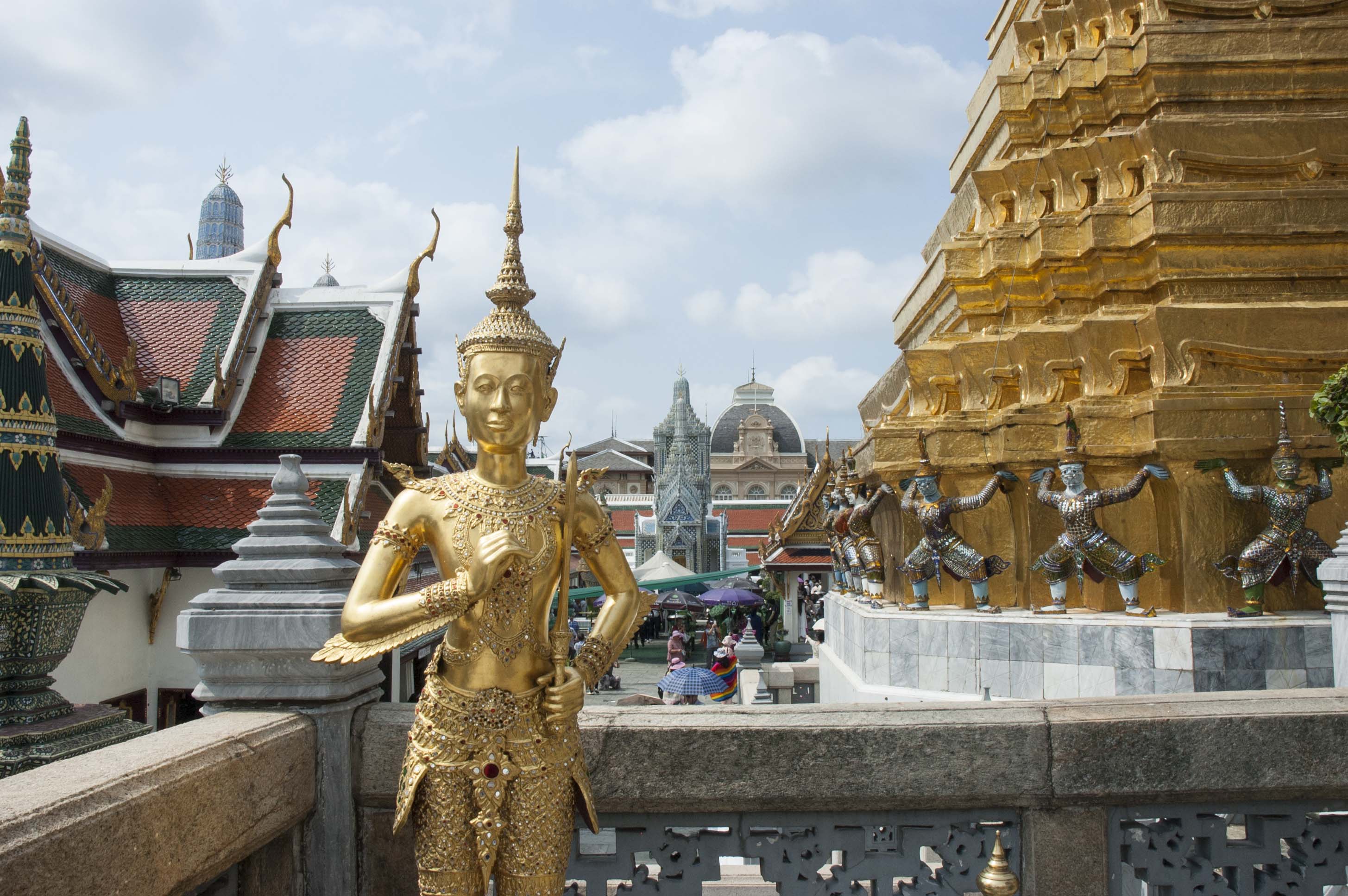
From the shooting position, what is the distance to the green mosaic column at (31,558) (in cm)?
349

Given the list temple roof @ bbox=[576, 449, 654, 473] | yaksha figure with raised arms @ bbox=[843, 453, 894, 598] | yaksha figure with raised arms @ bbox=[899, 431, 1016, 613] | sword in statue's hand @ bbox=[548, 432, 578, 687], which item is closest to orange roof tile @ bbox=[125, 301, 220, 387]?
yaksha figure with raised arms @ bbox=[843, 453, 894, 598]

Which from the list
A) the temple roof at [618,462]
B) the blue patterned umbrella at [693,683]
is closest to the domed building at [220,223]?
the temple roof at [618,462]

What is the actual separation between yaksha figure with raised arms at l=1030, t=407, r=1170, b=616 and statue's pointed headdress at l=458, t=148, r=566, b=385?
6.28 m

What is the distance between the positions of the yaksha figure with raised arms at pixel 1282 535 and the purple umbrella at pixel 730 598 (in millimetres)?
16105

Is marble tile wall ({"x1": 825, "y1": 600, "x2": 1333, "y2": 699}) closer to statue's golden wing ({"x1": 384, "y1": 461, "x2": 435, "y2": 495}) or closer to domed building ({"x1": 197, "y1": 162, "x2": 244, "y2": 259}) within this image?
statue's golden wing ({"x1": 384, "y1": 461, "x2": 435, "y2": 495})

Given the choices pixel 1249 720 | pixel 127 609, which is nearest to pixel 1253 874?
pixel 1249 720

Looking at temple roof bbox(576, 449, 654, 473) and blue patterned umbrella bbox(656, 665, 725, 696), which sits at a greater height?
temple roof bbox(576, 449, 654, 473)

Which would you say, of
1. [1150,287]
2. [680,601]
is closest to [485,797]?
[1150,287]

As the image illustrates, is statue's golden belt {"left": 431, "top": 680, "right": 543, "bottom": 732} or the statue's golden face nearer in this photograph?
statue's golden belt {"left": 431, "top": 680, "right": 543, "bottom": 732}

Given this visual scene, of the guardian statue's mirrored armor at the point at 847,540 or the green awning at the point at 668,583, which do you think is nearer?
the guardian statue's mirrored armor at the point at 847,540

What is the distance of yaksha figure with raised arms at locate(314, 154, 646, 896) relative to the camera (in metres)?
2.97

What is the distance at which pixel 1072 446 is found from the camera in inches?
331

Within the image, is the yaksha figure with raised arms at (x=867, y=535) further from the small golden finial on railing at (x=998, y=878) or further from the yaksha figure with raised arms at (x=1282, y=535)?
the small golden finial on railing at (x=998, y=878)

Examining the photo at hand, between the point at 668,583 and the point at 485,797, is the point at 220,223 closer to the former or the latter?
the point at 668,583
